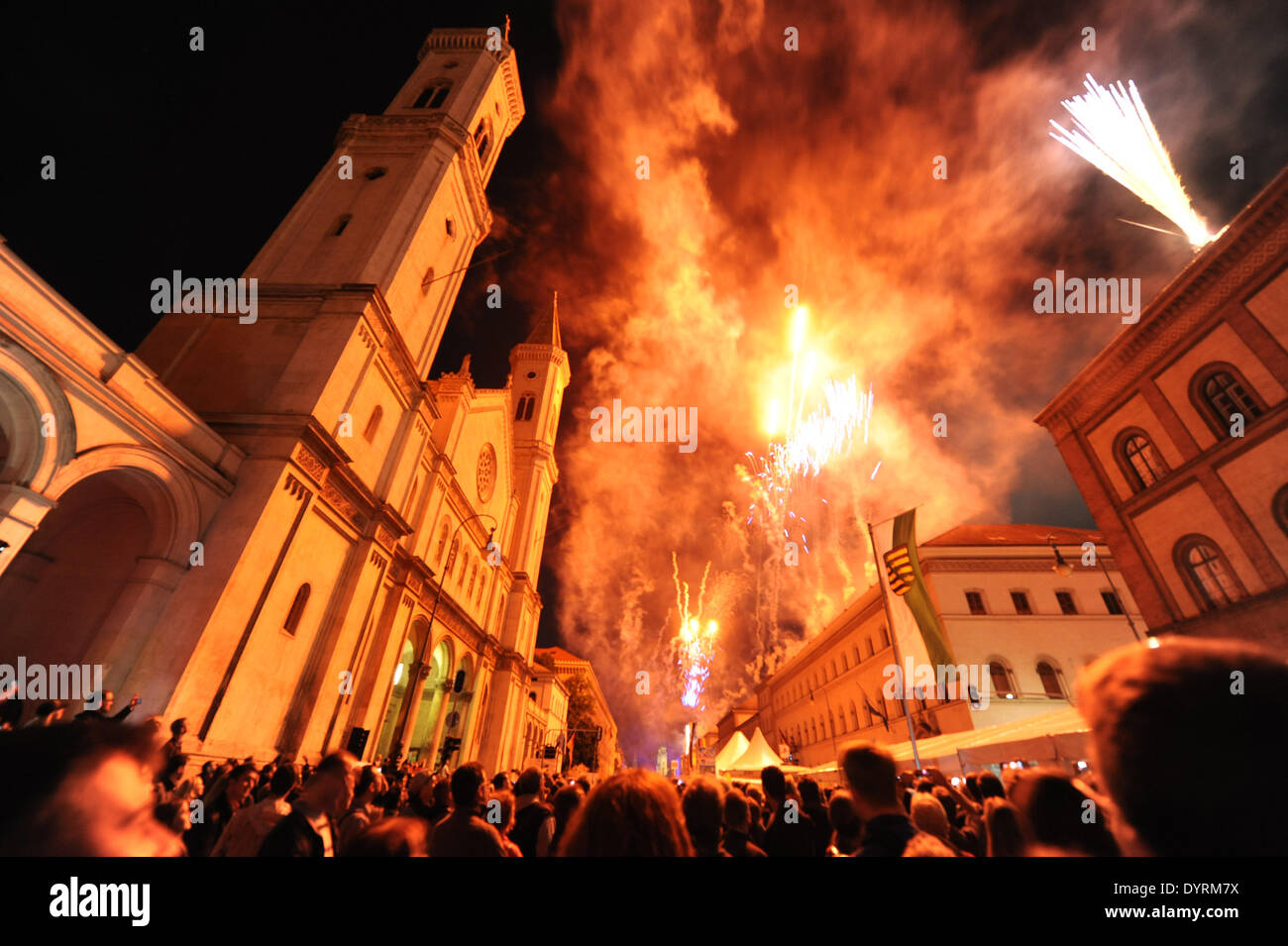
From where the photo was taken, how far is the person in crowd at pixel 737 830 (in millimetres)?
3697

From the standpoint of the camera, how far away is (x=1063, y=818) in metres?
2.20

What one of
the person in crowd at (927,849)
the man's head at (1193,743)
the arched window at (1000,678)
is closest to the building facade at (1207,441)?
the arched window at (1000,678)

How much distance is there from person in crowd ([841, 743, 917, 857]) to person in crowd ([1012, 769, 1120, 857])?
2.77ft

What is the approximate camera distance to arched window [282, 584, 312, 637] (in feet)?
46.1

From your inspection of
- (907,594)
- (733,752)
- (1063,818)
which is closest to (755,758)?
(733,752)

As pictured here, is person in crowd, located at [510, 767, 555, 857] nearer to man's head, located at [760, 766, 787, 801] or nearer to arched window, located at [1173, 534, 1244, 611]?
man's head, located at [760, 766, 787, 801]

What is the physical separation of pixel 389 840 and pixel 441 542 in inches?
948

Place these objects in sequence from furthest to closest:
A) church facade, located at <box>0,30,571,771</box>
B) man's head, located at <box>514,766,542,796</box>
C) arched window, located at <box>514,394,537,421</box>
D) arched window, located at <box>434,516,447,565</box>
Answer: arched window, located at <box>514,394,537,421</box> < arched window, located at <box>434,516,447,565</box> < church facade, located at <box>0,30,571,771</box> < man's head, located at <box>514,766,542,796</box>

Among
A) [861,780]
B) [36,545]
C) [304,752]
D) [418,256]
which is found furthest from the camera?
[418,256]

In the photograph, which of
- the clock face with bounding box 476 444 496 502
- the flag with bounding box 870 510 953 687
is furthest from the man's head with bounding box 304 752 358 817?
the clock face with bounding box 476 444 496 502
